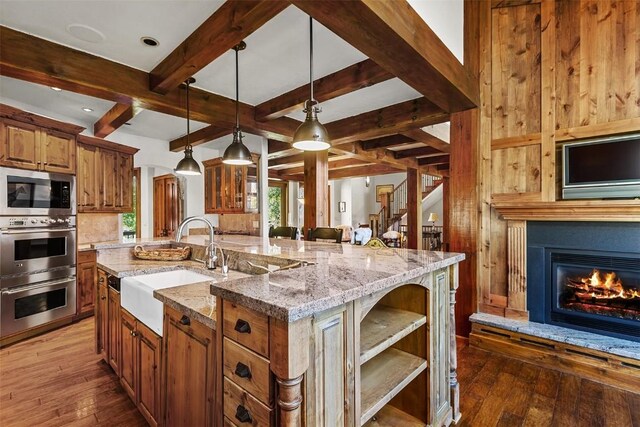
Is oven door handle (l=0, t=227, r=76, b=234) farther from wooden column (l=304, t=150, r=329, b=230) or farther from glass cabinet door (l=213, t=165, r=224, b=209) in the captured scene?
wooden column (l=304, t=150, r=329, b=230)

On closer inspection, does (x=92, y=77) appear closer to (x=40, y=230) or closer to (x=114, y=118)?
(x=114, y=118)

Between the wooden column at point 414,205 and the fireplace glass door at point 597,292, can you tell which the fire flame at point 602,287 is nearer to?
the fireplace glass door at point 597,292

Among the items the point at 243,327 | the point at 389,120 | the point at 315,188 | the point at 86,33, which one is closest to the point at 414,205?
the point at 315,188

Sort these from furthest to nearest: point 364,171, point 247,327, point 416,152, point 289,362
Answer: point 364,171, point 416,152, point 247,327, point 289,362

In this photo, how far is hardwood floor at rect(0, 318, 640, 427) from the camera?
6.34 feet

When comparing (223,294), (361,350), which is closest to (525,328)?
(361,350)

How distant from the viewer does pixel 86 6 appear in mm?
1919

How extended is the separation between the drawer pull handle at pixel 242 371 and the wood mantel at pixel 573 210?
2.65 metres

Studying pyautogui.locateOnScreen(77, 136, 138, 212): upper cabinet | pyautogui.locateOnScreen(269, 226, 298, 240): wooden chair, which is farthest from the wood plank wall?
pyautogui.locateOnScreen(77, 136, 138, 212): upper cabinet

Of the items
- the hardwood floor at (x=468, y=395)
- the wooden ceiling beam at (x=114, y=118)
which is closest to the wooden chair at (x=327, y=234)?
the hardwood floor at (x=468, y=395)

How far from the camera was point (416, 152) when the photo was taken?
638cm

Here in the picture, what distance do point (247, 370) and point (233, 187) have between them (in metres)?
4.46

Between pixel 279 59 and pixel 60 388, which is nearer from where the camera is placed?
pixel 60 388

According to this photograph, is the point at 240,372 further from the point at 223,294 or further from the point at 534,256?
the point at 534,256
